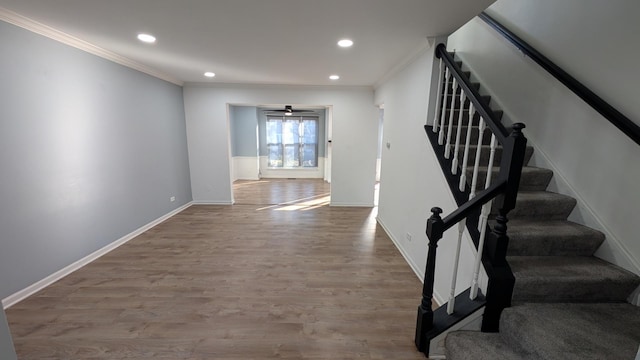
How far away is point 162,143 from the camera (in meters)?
4.06

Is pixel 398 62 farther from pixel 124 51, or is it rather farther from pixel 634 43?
pixel 124 51

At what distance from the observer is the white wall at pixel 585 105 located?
61.9 inches

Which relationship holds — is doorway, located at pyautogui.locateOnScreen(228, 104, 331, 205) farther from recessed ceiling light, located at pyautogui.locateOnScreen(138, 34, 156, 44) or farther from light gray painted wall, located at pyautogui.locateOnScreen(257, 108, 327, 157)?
recessed ceiling light, located at pyautogui.locateOnScreen(138, 34, 156, 44)

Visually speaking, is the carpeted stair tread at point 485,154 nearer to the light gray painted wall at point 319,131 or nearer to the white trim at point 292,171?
the light gray painted wall at point 319,131

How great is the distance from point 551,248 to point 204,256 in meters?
3.30

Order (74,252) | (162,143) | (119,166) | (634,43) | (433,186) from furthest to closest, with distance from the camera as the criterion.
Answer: (162,143) → (119,166) → (74,252) → (433,186) → (634,43)

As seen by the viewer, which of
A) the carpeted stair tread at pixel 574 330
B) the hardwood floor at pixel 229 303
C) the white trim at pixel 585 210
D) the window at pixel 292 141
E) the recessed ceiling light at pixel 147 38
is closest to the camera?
the carpeted stair tread at pixel 574 330

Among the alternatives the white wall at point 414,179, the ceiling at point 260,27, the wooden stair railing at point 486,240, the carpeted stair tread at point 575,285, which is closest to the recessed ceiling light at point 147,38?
the ceiling at point 260,27

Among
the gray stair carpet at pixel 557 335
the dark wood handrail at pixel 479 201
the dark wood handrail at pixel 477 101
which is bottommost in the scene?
the gray stair carpet at pixel 557 335

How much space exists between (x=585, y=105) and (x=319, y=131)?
6.96 meters

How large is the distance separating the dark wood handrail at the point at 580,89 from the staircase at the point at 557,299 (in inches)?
24.6

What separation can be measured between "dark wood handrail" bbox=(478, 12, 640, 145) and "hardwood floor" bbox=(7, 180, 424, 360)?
186 centimetres

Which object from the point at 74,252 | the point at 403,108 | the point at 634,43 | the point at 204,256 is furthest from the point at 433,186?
the point at 74,252

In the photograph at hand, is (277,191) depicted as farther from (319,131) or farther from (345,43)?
(345,43)
